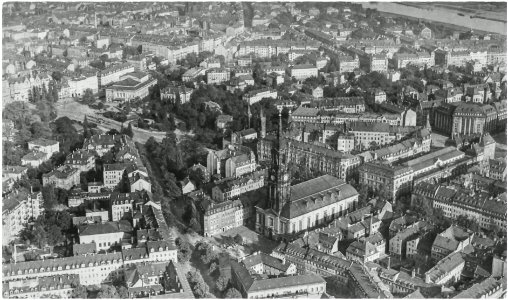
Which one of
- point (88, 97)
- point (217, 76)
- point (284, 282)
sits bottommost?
point (88, 97)

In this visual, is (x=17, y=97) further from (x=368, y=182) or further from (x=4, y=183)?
(x=368, y=182)

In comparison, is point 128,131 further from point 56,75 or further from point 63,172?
point 56,75

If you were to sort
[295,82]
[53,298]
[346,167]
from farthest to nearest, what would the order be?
[295,82] → [346,167] → [53,298]

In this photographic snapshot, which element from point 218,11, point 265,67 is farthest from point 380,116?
point 218,11

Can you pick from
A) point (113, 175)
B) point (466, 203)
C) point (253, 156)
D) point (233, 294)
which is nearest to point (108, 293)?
point (233, 294)

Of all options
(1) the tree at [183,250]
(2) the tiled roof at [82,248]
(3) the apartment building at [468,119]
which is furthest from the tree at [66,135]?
(3) the apartment building at [468,119]

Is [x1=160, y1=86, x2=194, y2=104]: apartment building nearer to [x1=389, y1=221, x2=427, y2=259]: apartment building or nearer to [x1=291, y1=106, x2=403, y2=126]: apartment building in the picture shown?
[x1=291, y1=106, x2=403, y2=126]: apartment building

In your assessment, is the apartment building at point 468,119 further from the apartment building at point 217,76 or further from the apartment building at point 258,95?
the apartment building at point 217,76
